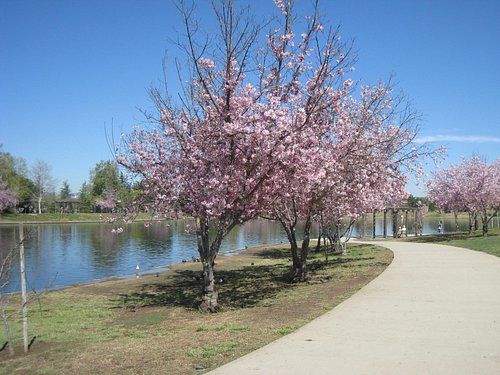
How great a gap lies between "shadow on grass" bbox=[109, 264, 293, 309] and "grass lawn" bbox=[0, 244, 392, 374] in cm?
3

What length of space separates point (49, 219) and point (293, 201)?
246 ft

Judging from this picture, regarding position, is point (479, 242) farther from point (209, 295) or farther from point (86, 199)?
point (86, 199)

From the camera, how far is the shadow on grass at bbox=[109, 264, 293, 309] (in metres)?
13.1

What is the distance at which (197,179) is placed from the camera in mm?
10945

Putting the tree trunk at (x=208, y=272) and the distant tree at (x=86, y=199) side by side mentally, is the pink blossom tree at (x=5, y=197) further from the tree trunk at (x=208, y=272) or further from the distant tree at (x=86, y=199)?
the tree trunk at (x=208, y=272)

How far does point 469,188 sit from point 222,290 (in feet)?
71.0

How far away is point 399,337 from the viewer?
6.61 m

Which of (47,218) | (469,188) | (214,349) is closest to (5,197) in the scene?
(47,218)

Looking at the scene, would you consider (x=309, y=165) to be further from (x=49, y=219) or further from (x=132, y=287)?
(x=49, y=219)

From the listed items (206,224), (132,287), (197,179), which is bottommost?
(132,287)

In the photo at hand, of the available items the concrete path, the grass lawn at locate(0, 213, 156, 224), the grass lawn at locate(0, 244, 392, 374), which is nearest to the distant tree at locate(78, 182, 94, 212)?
the grass lawn at locate(0, 213, 156, 224)

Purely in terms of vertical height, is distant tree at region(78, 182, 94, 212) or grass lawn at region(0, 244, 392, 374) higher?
distant tree at region(78, 182, 94, 212)

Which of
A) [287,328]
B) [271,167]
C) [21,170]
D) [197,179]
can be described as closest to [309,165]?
[271,167]

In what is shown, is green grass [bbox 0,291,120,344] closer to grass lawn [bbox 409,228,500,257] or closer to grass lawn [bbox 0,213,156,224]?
grass lawn [bbox 409,228,500,257]
